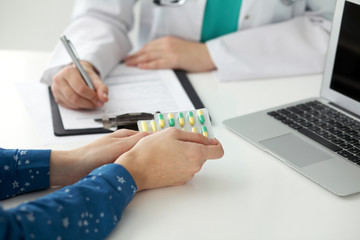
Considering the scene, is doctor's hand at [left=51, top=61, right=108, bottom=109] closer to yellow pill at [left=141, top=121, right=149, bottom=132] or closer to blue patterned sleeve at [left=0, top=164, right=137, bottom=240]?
yellow pill at [left=141, top=121, right=149, bottom=132]

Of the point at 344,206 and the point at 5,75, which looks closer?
the point at 344,206

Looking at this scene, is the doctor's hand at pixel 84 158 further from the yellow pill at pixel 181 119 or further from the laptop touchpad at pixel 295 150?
the laptop touchpad at pixel 295 150

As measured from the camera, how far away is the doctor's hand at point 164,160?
838 mm

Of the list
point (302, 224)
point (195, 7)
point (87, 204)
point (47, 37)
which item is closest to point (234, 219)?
point (302, 224)

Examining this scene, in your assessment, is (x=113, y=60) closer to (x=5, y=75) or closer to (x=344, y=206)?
(x=5, y=75)

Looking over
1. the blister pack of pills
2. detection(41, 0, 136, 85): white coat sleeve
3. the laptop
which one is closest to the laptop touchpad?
the laptop

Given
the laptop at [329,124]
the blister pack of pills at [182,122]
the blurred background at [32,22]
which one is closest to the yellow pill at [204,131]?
the blister pack of pills at [182,122]

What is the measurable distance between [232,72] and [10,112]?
54 centimetres

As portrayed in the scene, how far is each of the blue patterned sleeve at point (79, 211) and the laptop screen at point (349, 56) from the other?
0.51 meters

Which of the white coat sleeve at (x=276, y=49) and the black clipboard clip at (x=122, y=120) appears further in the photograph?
the white coat sleeve at (x=276, y=49)

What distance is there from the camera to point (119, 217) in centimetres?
76

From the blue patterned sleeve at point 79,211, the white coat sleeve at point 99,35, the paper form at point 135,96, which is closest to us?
the blue patterned sleeve at point 79,211

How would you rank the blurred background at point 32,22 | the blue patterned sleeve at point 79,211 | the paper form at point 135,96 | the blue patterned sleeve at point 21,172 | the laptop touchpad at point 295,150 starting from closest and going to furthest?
1. the blue patterned sleeve at point 79,211
2. the blue patterned sleeve at point 21,172
3. the laptop touchpad at point 295,150
4. the paper form at point 135,96
5. the blurred background at point 32,22

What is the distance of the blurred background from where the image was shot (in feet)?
7.87
